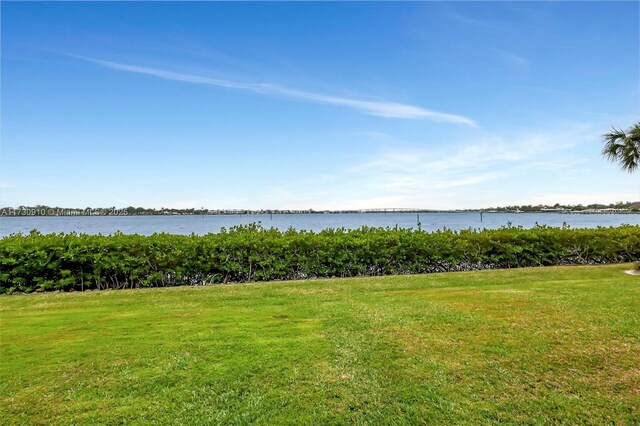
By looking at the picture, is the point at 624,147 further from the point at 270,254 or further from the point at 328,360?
the point at 328,360

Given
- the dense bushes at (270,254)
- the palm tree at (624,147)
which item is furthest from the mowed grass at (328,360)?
the palm tree at (624,147)

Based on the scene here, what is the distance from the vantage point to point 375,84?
1549 cm

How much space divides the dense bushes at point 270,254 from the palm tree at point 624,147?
7.18ft

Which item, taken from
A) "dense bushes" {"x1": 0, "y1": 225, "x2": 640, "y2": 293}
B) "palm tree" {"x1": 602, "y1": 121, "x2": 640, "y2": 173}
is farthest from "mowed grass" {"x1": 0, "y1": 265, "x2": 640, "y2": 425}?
"palm tree" {"x1": 602, "y1": 121, "x2": 640, "y2": 173}

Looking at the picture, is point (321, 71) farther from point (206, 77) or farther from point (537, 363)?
point (537, 363)

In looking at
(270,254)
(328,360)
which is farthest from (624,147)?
(328,360)

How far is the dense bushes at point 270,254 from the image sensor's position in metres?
8.45

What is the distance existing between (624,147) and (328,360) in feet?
41.8

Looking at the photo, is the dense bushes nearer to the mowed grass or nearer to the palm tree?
the mowed grass

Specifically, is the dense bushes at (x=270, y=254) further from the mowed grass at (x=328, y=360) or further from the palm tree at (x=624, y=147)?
the palm tree at (x=624, y=147)

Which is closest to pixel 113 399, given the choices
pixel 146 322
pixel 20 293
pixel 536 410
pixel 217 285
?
pixel 146 322

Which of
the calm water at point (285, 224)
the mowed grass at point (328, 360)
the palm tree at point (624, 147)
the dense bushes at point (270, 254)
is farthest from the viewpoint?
the calm water at point (285, 224)

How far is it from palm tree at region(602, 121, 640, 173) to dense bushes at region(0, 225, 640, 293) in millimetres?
2189

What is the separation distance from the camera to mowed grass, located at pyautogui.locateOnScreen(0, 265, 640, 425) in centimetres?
306
